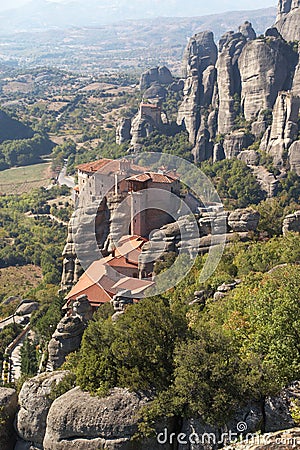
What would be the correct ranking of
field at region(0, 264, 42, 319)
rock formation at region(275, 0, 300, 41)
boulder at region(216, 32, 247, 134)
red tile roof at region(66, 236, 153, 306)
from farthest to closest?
rock formation at region(275, 0, 300, 41) < boulder at region(216, 32, 247, 134) < field at region(0, 264, 42, 319) < red tile roof at region(66, 236, 153, 306)

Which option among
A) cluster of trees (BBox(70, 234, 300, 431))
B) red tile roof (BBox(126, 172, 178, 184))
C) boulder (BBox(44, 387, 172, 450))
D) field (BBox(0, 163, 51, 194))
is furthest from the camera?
field (BBox(0, 163, 51, 194))

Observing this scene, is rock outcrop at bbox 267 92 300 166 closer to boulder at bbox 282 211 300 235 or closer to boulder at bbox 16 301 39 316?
boulder at bbox 282 211 300 235

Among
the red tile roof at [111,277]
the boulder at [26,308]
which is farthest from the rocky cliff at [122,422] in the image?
the boulder at [26,308]

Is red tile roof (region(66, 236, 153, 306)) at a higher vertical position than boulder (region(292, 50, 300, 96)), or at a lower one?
lower

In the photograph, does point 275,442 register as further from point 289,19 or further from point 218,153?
point 289,19

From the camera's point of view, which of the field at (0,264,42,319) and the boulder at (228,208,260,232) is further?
the field at (0,264,42,319)

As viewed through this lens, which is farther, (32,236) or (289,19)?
(289,19)

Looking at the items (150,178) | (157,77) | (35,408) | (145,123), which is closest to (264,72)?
(145,123)

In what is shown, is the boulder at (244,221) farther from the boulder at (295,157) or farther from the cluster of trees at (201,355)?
the boulder at (295,157)

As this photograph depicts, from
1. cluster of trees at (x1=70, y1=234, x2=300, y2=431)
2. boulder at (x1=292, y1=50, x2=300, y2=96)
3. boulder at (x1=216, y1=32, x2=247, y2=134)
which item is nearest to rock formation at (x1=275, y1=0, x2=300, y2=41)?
boulder at (x1=216, y1=32, x2=247, y2=134)
